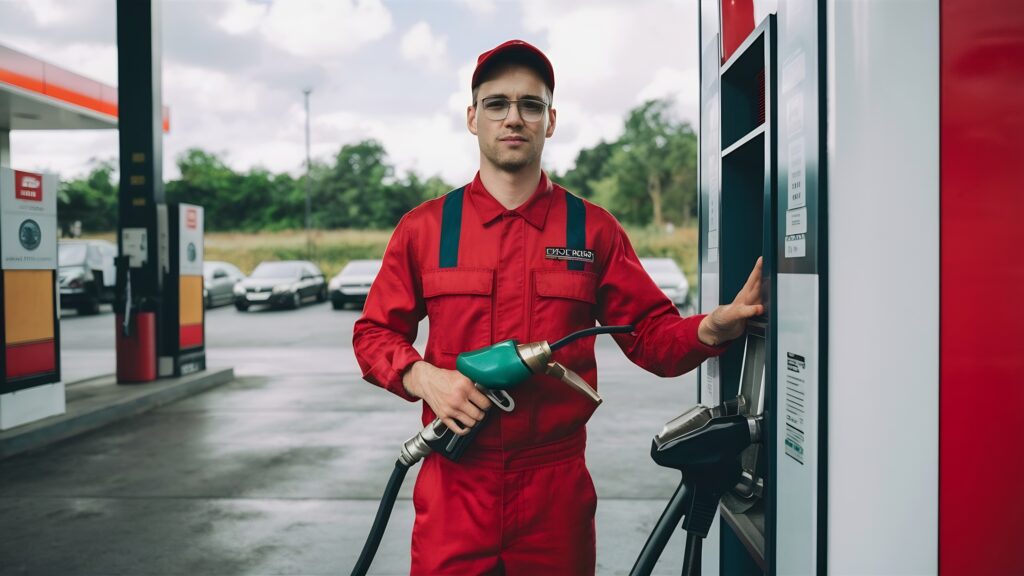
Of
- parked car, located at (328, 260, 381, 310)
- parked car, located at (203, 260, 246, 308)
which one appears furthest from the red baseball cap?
parked car, located at (203, 260, 246, 308)

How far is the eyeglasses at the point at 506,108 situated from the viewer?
6.31 ft

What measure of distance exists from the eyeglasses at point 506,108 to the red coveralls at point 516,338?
0.18 metres

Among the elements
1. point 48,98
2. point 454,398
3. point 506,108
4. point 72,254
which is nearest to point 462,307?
point 454,398

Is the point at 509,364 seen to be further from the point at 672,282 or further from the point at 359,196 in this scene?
the point at 359,196

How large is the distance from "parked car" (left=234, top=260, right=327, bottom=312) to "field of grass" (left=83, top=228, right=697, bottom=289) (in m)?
14.3

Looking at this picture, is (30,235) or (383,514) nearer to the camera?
(383,514)

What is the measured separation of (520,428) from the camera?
188 cm

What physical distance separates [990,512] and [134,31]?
8694 mm

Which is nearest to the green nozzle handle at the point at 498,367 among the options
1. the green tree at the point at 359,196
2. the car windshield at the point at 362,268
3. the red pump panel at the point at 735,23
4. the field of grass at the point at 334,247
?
the red pump panel at the point at 735,23

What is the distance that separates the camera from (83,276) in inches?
704

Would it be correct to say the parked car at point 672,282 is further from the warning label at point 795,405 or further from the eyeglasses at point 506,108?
the warning label at point 795,405

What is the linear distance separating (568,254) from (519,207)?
164mm

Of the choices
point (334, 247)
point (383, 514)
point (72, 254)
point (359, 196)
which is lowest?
point (383, 514)

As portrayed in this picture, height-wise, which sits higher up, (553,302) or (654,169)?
(654,169)
